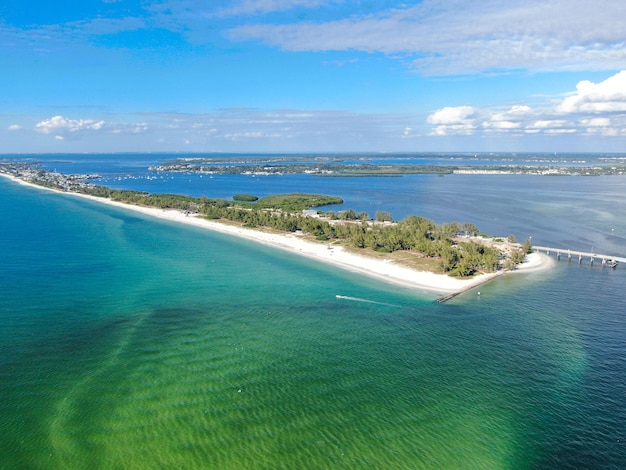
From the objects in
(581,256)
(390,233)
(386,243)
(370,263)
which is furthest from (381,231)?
(581,256)

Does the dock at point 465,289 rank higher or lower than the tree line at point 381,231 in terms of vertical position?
lower

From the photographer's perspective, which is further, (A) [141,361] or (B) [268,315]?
(B) [268,315]

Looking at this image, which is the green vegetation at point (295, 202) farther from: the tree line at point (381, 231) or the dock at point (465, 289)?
the dock at point (465, 289)

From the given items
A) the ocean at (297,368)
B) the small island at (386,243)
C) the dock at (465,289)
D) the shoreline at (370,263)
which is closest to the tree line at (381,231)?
the small island at (386,243)

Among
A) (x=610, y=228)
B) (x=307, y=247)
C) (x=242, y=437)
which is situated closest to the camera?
(x=242, y=437)

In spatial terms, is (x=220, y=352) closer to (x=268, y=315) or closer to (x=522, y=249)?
(x=268, y=315)

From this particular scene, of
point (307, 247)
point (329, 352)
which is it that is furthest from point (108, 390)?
point (307, 247)

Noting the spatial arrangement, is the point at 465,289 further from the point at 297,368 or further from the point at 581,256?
the point at 581,256

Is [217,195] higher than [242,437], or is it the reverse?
[217,195]
